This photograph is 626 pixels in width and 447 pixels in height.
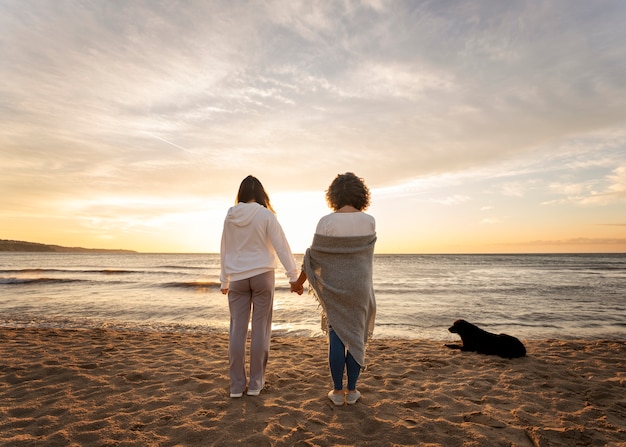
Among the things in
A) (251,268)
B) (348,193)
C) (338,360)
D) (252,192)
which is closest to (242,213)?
(252,192)

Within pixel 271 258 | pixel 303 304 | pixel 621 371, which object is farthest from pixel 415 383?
pixel 303 304

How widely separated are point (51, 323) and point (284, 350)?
20.2 ft

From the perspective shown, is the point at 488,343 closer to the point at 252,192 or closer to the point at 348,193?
the point at 348,193

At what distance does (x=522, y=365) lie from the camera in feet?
15.3

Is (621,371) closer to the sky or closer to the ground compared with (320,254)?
closer to the ground

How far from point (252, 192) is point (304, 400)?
6.79 feet

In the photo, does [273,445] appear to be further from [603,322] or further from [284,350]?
[603,322]

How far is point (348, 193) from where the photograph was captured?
312cm

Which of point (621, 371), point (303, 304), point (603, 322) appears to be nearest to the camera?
point (621, 371)

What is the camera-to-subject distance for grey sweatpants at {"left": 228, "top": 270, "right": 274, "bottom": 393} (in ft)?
10.9

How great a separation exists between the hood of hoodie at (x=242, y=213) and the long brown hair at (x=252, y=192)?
111 mm

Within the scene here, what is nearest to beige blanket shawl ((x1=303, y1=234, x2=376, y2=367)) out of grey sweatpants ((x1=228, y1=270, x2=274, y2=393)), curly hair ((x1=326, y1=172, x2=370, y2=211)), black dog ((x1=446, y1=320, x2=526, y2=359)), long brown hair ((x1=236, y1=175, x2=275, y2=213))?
curly hair ((x1=326, y1=172, x2=370, y2=211))

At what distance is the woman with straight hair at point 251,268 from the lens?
329 centimetres

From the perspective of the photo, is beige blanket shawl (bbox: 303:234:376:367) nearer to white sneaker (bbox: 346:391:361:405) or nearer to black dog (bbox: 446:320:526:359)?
white sneaker (bbox: 346:391:361:405)
